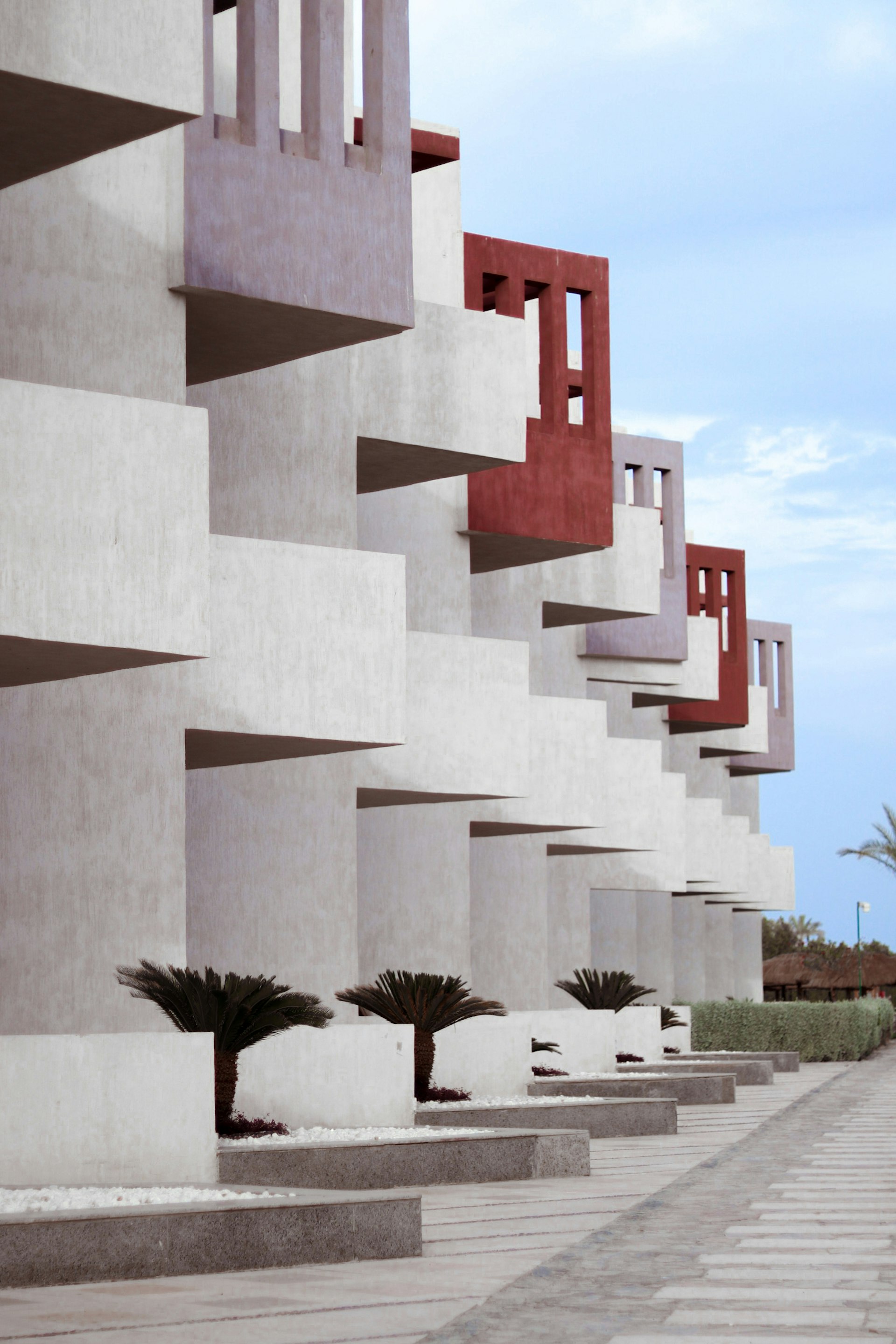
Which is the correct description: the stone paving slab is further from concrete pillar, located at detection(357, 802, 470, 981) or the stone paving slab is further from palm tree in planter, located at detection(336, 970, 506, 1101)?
concrete pillar, located at detection(357, 802, 470, 981)

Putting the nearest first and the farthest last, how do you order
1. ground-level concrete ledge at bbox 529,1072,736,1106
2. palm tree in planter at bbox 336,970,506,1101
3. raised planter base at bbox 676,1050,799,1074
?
palm tree in planter at bbox 336,970,506,1101 < ground-level concrete ledge at bbox 529,1072,736,1106 < raised planter base at bbox 676,1050,799,1074

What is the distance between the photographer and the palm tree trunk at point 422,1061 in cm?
1758

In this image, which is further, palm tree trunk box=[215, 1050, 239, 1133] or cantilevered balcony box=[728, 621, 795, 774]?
cantilevered balcony box=[728, 621, 795, 774]

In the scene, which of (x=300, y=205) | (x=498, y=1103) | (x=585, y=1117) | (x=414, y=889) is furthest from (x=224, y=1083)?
(x=414, y=889)

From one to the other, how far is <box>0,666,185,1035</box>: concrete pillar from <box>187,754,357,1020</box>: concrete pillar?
2.57 m

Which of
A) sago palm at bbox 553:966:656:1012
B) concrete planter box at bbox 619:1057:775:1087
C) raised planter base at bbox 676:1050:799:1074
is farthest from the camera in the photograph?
raised planter base at bbox 676:1050:799:1074

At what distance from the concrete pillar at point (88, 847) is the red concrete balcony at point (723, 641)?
25.5 m

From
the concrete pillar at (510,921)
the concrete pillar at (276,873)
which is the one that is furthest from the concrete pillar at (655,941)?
the concrete pillar at (276,873)

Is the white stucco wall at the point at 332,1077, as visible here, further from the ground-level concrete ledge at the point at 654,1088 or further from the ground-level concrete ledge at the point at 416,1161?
the ground-level concrete ledge at the point at 654,1088

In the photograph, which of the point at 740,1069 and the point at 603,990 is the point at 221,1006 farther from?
the point at 740,1069

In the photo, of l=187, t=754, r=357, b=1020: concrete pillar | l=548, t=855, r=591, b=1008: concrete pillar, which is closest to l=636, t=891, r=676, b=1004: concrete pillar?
l=548, t=855, r=591, b=1008: concrete pillar

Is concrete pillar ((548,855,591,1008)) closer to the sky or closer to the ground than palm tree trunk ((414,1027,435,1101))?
closer to the sky

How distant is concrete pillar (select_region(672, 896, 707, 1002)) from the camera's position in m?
43.6

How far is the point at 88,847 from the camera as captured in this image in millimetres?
13625
